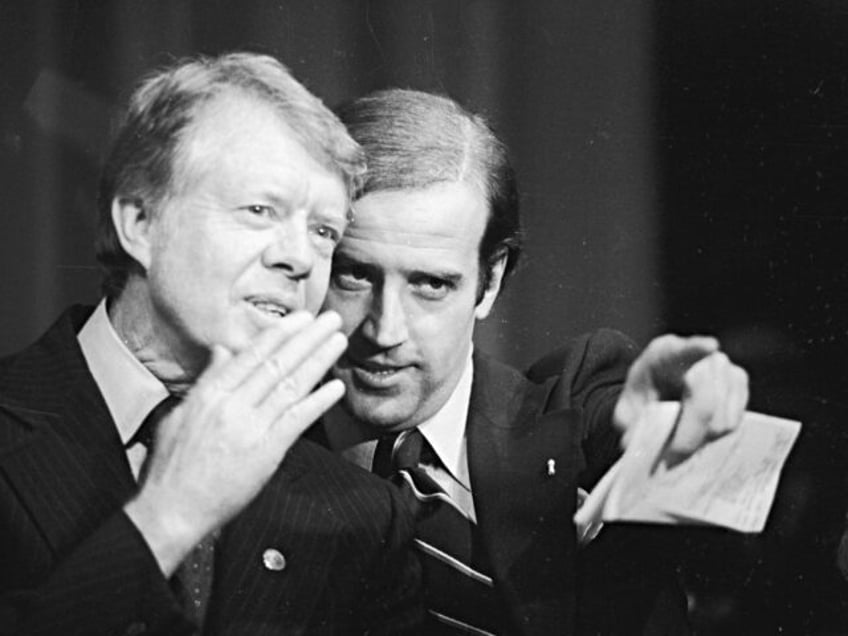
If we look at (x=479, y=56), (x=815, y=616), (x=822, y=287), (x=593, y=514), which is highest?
(x=479, y=56)

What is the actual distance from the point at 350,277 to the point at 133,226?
12.4 inches

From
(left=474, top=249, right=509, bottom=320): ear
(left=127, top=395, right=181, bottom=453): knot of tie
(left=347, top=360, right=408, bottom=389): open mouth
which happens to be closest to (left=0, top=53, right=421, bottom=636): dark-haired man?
(left=127, top=395, right=181, bottom=453): knot of tie

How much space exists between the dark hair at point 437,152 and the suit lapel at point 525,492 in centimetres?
18

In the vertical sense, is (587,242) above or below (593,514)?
above

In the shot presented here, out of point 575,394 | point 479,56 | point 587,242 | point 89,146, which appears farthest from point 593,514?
point 89,146

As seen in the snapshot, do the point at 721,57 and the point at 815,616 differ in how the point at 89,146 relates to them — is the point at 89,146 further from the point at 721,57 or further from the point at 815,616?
the point at 815,616

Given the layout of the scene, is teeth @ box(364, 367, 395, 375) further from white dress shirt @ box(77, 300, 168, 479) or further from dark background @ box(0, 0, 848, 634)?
white dress shirt @ box(77, 300, 168, 479)

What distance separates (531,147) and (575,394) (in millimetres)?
385

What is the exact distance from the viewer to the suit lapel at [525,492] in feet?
6.53

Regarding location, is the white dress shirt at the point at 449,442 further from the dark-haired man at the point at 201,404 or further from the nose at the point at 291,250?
the nose at the point at 291,250

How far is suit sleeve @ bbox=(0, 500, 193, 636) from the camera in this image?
1.64m

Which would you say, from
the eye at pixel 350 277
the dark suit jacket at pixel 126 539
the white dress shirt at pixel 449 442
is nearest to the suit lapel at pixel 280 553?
the dark suit jacket at pixel 126 539

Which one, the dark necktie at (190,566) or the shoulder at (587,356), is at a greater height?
the shoulder at (587,356)

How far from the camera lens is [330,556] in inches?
73.0
